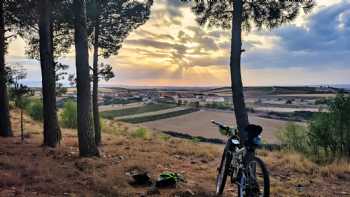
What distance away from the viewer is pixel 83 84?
10.6 meters

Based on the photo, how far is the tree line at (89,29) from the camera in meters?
10.5

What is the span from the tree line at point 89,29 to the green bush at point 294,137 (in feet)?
42.7

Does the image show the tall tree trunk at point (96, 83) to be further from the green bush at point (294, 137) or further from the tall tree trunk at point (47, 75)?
the green bush at point (294, 137)

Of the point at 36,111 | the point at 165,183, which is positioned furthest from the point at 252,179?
the point at 36,111

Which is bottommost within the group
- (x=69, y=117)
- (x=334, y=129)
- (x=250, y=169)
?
(x=69, y=117)

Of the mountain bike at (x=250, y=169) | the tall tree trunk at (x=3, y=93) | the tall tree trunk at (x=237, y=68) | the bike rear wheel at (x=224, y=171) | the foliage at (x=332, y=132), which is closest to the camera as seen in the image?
the mountain bike at (x=250, y=169)

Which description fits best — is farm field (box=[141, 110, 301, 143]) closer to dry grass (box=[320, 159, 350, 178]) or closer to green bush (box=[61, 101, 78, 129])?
green bush (box=[61, 101, 78, 129])

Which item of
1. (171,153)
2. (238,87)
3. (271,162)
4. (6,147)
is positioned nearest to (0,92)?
(6,147)

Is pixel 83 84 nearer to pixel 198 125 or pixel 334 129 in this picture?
pixel 334 129

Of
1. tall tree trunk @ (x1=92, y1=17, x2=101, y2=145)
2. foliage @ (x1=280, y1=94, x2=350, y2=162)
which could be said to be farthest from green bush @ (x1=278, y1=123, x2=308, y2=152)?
tall tree trunk @ (x1=92, y1=17, x2=101, y2=145)

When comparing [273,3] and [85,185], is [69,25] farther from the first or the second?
[85,185]

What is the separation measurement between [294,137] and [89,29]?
1536 centimetres

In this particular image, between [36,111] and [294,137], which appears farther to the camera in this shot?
[36,111]

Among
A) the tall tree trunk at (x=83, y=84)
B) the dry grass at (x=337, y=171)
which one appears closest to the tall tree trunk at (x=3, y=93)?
the tall tree trunk at (x=83, y=84)
